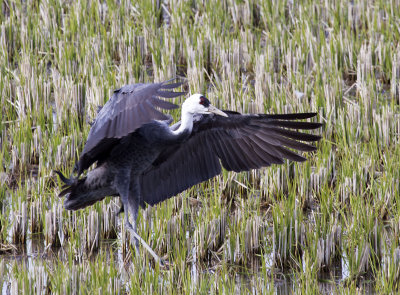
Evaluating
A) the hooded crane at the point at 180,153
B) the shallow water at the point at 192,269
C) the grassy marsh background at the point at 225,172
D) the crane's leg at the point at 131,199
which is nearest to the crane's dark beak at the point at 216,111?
the hooded crane at the point at 180,153

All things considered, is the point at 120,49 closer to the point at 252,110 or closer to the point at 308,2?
the point at 252,110

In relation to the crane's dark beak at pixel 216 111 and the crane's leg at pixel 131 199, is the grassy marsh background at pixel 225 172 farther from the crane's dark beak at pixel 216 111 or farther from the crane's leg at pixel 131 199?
the crane's dark beak at pixel 216 111

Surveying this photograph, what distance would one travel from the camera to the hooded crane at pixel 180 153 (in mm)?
4988

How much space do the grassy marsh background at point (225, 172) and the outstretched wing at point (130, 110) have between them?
69 cm

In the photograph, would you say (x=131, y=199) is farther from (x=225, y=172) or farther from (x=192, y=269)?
(x=225, y=172)

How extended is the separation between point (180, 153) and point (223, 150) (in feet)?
1.02

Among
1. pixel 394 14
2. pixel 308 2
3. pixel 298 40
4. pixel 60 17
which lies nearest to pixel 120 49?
pixel 60 17


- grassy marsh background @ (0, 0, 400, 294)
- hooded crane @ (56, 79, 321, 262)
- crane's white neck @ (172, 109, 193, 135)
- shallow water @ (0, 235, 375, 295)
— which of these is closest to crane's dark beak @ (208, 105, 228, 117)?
hooded crane @ (56, 79, 321, 262)

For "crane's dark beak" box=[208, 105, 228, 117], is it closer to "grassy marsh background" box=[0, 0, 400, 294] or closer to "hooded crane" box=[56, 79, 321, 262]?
"hooded crane" box=[56, 79, 321, 262]

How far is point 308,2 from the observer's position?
8.73m

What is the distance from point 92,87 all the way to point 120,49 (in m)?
1.17

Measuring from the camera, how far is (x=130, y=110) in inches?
166

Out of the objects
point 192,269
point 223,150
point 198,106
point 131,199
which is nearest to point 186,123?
point 198,106

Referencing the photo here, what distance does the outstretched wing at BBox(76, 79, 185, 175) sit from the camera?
13.5 feet
